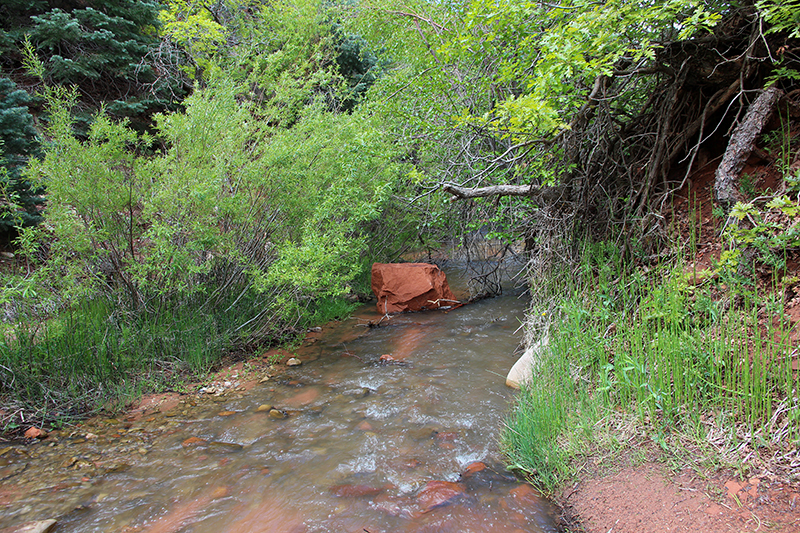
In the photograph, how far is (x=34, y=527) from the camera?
2.77 metres

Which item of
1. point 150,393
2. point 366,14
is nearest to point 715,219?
point 150,393

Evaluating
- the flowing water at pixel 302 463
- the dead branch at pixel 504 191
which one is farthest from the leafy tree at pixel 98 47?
the dead branch at pixel 504 191

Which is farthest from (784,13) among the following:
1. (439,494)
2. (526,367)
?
(439,494)

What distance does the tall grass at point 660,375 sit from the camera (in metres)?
2.49

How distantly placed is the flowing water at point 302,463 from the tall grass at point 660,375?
0.43 m

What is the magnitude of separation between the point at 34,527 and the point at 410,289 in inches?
239

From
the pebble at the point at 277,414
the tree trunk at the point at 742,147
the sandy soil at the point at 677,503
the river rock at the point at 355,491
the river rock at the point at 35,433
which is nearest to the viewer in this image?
the sandy soil at the point at 677,503

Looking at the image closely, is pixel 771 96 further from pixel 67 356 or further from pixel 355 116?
pixel 67 356

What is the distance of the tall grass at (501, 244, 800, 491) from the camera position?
249 cm

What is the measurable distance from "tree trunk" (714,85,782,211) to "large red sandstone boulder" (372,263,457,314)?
17.0 feet

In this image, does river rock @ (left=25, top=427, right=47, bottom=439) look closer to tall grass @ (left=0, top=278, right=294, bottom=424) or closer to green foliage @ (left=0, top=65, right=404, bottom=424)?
tall grass @ (left=0, top=278, right=294, bottom=424)

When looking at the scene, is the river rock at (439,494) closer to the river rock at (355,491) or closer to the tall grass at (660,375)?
the river rock at (355,491)

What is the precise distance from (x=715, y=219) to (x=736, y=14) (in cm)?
164

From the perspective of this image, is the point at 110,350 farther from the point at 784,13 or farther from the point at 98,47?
the point at 98,47
